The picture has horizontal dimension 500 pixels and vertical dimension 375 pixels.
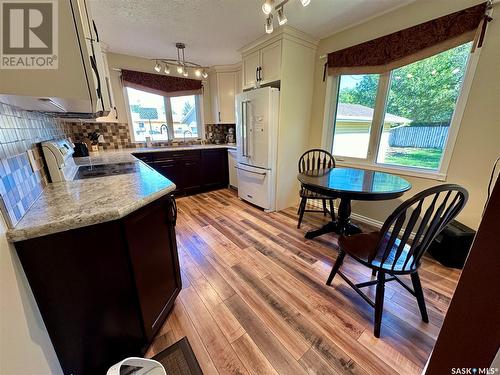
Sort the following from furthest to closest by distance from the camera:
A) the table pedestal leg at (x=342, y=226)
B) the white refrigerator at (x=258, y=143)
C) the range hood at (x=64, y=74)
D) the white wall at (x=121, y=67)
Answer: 1. the white wall at (x=121, y=67)
2. the white refrigerator at (x=258, y=143)
3. the table pedestal leg at (x=342, y=226)
4. the range hood at (x=64, y=74)

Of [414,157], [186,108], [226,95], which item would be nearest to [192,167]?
[186,108]

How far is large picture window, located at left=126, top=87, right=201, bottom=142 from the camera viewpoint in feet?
12.2

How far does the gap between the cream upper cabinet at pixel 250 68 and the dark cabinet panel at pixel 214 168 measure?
1.38 meters

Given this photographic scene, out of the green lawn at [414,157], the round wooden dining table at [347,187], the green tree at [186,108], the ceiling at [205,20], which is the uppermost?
the ceiling at [205,20]

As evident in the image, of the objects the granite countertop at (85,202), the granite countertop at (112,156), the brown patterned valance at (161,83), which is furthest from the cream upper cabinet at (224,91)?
the granite countertop at (85,202)

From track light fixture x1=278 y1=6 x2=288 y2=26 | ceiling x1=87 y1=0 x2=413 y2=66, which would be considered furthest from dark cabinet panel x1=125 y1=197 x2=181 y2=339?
ceiling x1=87 y1=0 x2=413 y2=66

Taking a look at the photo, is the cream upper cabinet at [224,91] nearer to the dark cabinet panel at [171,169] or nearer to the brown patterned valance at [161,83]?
the brown patterned valance at [161,83]

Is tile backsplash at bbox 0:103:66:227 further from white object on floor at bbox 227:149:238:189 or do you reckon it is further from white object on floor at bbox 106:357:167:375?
white object on floor at bbox 227:149:238:189

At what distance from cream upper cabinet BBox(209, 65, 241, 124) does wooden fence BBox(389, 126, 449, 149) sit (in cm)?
290

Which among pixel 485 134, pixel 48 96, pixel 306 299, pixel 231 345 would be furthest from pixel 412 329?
pixel 48 96

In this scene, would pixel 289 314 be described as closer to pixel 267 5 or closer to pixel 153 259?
pixel 153 259

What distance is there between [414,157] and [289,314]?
86.3 inches

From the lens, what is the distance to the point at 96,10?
2082mm

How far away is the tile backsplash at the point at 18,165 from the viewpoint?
0.75m
